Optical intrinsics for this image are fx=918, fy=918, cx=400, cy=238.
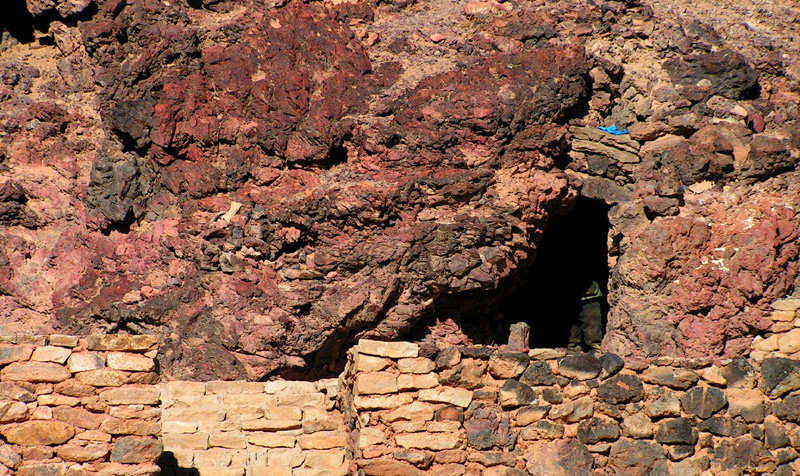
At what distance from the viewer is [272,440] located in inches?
259

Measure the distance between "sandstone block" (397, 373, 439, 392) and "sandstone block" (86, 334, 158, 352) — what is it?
5.06 ft

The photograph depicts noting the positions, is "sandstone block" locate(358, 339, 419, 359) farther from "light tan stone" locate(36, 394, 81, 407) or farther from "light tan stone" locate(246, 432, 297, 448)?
"light tan stone" locate(36, 394, 81, 407)

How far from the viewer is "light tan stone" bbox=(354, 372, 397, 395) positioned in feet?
18.9

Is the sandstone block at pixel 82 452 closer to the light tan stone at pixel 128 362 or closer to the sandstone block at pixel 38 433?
the sandstone block at pixel 38 433

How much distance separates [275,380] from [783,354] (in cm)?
405

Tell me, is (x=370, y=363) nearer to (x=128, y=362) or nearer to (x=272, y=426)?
(x=272, y=426)

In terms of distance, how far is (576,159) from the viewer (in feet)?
27.2

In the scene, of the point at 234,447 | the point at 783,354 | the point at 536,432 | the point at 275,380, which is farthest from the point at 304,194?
the point at 783,354

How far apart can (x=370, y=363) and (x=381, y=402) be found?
26 centimetres

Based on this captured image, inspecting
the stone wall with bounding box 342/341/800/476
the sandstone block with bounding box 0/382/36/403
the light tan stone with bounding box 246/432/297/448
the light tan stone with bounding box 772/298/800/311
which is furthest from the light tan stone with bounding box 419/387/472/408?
the light tan stone with bounding box 772/298/800/311

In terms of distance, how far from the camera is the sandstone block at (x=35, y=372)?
5.08 meters

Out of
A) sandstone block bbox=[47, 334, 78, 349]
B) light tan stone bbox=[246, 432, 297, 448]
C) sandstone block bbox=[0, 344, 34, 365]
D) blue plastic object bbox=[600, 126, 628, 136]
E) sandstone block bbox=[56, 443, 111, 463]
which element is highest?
blue plastic object bbox=[600, 126, 628, 136]

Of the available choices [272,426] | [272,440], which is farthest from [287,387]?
[272,440]

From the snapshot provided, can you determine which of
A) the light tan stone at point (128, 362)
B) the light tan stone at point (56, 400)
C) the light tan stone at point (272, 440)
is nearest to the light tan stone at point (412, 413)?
the light tan stone at point (272, 440)
